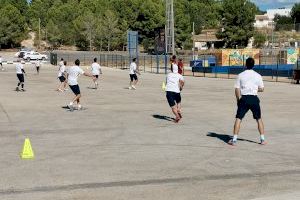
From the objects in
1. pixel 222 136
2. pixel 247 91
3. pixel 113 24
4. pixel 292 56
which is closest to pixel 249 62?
pixel 247 91

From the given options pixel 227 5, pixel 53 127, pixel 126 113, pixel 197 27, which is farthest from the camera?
pixel 197 27

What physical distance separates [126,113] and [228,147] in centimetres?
675

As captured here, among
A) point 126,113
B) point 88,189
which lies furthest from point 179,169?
point 126,113

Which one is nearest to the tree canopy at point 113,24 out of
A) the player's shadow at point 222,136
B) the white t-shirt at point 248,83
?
the player's shadow at point 222,136

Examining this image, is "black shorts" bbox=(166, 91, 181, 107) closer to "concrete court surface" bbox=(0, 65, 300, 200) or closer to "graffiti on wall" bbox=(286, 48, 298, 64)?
"concrete court surface" bbox=(0, 65, 300, 200)

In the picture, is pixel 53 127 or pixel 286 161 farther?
pixel 53 127

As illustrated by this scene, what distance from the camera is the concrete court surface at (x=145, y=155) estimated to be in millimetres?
7477

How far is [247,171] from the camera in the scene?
28.4 ft

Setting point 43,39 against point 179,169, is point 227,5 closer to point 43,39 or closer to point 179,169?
point 43,39

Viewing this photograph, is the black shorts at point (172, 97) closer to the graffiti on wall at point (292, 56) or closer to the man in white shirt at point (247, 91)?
the man in white shirt at point (247, 91)

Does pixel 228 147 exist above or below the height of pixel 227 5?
below

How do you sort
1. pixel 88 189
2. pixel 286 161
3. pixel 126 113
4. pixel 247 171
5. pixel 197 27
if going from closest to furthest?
pixel 88 189, pixel 247 171, pixel 286 161, pixel 126 113, pixel 197 27

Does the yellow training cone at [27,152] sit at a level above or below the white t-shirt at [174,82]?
below

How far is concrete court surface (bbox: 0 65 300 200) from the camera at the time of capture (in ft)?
24.5
